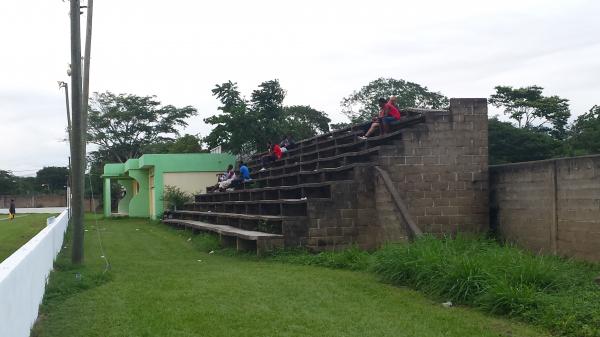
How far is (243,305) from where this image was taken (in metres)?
8.16

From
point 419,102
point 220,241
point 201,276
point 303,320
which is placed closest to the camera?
point 303,320

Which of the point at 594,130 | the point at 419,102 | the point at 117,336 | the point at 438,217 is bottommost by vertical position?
the point at 117,336

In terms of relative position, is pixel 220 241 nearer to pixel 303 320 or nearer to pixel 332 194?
pixel 332 194

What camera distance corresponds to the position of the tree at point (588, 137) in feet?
97.7

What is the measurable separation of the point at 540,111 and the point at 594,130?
937cm

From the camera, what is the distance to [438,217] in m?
13.3

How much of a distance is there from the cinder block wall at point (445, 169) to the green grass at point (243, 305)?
3008 millimetres

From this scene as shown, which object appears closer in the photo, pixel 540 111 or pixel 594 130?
pixel 594 130

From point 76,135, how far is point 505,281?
29.0 ft

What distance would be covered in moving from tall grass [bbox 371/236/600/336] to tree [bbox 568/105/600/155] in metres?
22.1

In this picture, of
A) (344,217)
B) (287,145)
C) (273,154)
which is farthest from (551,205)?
(273,154)

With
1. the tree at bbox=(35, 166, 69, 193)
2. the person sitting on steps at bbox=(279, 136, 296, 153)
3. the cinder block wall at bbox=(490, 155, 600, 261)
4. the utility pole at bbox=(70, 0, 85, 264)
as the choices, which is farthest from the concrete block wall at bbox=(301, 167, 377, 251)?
the tree at bbox=(35, 166, 69, 193)

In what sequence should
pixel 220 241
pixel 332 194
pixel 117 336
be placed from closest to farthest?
pixel 117 336, pixel 332 194, pixel 220 241

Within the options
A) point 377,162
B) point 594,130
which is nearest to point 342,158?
point 377,162
